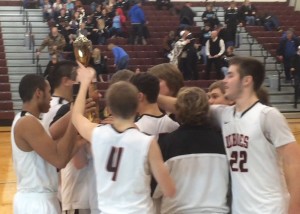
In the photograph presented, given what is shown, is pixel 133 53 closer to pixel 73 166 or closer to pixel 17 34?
pixel 17 34

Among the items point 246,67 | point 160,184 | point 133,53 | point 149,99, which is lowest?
point 133,53

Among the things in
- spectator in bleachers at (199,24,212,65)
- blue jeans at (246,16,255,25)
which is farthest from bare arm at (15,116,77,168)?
blue jeans at (246,16,255,25)

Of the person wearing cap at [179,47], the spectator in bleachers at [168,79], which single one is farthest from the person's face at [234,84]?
the person wearing cap at [179,47]

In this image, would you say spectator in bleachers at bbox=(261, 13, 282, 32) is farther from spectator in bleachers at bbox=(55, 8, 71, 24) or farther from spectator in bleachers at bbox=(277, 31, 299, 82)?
spectator in bleachers at bbox=(55, 8, 71, 24)

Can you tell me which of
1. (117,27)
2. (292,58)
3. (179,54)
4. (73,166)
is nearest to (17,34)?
(117,27)

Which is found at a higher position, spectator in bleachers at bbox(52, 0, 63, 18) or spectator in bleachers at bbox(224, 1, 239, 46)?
spectator in bleachers at bbox(52, 0, 63, 18)

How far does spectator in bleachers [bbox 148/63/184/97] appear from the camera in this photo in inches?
154

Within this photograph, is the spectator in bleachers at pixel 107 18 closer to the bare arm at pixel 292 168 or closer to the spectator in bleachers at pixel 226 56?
the spectator in bleachers at pixel 226 56

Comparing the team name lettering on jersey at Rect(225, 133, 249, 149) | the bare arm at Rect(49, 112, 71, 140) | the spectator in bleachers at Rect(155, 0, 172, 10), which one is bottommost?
the bare arm at Rect(49, 112, 71, 140)

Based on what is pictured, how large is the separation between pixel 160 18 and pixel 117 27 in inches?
92.1

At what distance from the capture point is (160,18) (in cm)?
2006

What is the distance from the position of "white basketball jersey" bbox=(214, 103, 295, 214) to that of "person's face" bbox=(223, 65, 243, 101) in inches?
4.8

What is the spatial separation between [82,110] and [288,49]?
1422 centimetres

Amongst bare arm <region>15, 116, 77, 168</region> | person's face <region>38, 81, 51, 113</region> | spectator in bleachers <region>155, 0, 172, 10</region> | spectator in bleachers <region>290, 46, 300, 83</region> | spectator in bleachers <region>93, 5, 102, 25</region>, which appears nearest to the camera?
bare arm <region>15, 116, 77, 168</region>
